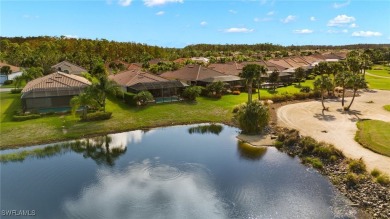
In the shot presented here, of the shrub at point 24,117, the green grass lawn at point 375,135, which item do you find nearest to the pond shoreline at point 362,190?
the green grass lawn at point 375,135

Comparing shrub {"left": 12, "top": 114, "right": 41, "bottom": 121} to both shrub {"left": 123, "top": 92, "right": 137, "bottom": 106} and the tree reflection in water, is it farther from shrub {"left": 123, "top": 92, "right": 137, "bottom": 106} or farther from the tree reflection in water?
shrub {"left": 123, "top": 92, "right": 137, "bottom": 106}

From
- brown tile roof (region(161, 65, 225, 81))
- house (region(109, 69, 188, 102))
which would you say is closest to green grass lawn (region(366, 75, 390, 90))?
brown tile roof (region(161, 65, 225, 81))

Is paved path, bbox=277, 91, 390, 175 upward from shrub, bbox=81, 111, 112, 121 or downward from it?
downward

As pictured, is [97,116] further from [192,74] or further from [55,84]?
[192,74]

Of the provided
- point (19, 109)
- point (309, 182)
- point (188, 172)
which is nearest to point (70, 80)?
point (19, 109)

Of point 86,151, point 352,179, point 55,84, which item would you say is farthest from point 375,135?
point 55,84

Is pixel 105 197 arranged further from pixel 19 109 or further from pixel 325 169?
pixel 19 109

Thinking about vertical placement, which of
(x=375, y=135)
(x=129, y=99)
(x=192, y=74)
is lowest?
(x=375, y=135)
